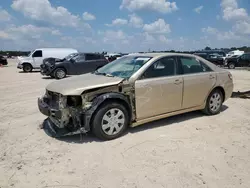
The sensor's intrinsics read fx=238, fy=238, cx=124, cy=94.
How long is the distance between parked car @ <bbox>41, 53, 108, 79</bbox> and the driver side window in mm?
10918

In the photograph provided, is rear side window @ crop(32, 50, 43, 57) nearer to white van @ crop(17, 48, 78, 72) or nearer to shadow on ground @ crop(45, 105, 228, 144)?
white van @ crop(17, 48, 78, 72)

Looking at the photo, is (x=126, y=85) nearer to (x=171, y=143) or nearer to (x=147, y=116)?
(x=147, y=116)

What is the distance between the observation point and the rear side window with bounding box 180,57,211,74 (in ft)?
17.3

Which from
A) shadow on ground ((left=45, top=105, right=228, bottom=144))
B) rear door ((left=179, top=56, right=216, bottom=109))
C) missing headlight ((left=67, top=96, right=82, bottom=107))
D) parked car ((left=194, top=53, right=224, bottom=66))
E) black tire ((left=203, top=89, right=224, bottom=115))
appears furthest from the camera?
parked car ((left=194, top=53, right=224, bottom=66))

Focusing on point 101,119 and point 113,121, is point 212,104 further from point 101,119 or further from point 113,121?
point 101,119

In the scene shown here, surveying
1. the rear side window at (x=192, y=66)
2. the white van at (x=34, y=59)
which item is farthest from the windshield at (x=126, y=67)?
the white van at (x=34, y=59)

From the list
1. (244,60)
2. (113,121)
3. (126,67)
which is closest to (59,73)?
(126,67)

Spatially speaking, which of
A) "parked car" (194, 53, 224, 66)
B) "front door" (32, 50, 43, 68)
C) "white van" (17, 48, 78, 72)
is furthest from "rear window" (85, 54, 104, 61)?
"parked car" (194, 53, 224, 66)

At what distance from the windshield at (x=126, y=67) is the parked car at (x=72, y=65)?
10.0 m

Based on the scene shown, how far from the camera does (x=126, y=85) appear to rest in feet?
14.4

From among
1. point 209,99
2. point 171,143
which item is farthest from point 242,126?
point 171,143

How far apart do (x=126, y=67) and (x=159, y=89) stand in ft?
2.75

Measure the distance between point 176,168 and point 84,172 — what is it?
1289 mm

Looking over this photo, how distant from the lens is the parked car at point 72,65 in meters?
14.8
